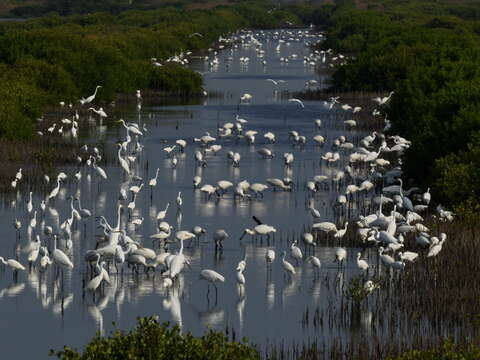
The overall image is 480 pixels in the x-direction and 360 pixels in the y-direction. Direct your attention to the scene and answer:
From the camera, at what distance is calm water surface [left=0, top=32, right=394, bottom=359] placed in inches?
787

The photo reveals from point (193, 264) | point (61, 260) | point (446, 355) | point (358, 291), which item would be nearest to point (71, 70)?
point (193, 264)

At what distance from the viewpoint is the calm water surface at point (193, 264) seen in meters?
20.0

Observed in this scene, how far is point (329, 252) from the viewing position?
2578cm

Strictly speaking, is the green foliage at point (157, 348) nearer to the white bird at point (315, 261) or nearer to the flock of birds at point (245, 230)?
the flock of birds at point (245, 230)

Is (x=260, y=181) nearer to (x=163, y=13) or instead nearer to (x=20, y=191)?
(x=20, y=191)

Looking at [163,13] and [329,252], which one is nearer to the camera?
[329,252]

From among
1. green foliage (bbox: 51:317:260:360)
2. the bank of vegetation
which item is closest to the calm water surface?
green foliage (bbox: 51:317:260:360)

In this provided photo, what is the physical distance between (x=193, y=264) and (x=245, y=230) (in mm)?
2381

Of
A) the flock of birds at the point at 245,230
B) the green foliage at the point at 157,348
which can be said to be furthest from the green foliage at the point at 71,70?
the green foliage at the point at 157,348

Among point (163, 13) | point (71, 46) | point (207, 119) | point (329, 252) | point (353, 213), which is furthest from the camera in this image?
point (163, 13)

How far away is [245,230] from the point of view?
2647cm

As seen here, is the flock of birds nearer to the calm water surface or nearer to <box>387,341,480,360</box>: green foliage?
the calm water surface

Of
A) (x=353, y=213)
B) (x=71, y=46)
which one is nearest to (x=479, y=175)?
(x=353, y=213)

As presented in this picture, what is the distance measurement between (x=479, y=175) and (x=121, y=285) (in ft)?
33.6
